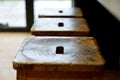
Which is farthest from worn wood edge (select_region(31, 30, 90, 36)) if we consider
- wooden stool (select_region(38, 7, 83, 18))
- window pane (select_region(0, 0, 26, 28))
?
window pane (select_region(0, 0, 26, 28))

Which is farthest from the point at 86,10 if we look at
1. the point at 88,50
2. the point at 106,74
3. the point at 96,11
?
the point at 88,50

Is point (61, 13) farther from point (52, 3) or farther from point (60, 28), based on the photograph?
point (52, 3)

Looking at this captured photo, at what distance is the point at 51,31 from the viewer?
7.32 feet

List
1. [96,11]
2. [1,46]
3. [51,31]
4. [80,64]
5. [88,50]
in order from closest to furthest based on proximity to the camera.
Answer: [80,64] < [88,50] < [51,31] < [96,11] < [1,46]

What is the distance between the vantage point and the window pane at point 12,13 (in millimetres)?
5445

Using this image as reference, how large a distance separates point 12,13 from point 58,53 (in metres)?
4.24

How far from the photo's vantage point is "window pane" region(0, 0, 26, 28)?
5445 millimetres

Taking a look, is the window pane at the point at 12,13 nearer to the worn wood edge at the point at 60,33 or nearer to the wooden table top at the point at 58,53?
the worn wood edge at the point at 60,33

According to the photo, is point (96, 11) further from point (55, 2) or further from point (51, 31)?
point (55, 2)

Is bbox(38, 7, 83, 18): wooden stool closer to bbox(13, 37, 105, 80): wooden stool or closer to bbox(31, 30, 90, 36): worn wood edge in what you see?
bbox(31, 30, 90, 36): worn wood edge

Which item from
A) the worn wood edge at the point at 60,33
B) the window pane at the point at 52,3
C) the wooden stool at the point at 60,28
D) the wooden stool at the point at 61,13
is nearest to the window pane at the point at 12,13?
the window pane at the point at 52,3

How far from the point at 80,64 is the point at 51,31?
91 centimetres

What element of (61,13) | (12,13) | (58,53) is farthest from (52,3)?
(58,53)

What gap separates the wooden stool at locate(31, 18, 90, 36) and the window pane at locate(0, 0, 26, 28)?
2831mm
